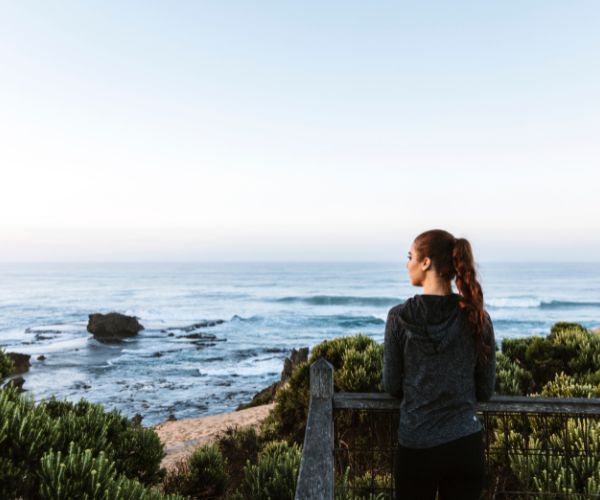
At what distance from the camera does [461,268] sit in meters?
2.64

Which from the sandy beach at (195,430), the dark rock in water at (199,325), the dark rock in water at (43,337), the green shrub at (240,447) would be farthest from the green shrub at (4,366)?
the dark rock in water at (199,325)

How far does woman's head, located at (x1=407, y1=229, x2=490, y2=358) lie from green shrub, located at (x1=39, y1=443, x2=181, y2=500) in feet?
9.36

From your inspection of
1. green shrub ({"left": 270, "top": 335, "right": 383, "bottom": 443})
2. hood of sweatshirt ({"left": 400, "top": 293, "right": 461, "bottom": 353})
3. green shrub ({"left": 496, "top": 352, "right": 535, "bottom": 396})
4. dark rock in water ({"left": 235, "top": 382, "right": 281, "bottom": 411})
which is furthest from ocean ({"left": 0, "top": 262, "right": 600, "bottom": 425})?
green shrub ({"left": 270, "top": 335, "right": 383, "bottom": 443})

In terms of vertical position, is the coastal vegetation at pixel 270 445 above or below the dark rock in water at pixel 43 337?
above

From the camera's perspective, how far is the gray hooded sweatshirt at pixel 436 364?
2609mm

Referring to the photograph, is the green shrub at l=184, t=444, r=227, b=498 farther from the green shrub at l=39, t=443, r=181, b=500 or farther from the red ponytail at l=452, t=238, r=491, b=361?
the red ponytail at l=452, t=238, r=491, b=361

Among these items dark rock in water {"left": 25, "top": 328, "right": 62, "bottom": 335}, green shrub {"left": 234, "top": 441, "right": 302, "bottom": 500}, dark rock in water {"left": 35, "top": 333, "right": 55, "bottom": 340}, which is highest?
green shrub {"left": 234, "top": 441, "right": 302, "bottom": 500}

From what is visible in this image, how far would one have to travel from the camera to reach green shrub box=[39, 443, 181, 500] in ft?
11.5

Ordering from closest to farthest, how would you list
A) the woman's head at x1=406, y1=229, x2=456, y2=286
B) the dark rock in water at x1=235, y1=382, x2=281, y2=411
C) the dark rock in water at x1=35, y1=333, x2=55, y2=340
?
the woman's head at x1=406, y1=229, x2=456, y2=286 < the dark rock in water at x1=235, y1=382, x2=281, y2=411 < the dark rock in water at x1=35, y1=333, x2=55, y2=340

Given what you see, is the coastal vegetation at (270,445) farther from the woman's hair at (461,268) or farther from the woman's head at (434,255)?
the woman's head at (434,255)

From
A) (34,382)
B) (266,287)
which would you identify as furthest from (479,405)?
(266,287)

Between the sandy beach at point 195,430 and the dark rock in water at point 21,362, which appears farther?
the dark rock in water at point 21,362

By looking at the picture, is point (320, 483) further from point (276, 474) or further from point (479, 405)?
point (276, 474)

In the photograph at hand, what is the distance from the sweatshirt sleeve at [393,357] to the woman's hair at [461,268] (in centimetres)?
39
